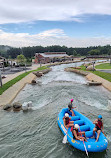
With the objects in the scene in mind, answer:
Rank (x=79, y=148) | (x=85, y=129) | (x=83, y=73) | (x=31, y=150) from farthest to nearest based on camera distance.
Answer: (x=83, y=73), (x=85, y=129), (x=31, y=150), (x=79, y=148)

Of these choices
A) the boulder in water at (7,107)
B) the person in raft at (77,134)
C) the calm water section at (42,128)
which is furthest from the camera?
the boulder in water at (7,107)

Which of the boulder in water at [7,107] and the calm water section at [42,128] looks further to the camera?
the boulder in water at [7,107]

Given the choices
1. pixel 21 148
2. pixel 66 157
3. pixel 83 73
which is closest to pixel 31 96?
pixel 21 148

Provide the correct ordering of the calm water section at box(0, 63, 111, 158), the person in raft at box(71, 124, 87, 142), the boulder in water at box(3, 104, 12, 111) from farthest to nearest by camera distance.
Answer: the boulder in water at box(3, 104, 12, 111), the calm water section at box(0, 63, 111, 158), the person in raft at box(71, 124, 87, 142)

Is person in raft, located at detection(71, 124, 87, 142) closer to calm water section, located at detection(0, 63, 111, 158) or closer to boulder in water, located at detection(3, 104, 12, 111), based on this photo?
calm water section, located at detection(0, 63, 111, 158)

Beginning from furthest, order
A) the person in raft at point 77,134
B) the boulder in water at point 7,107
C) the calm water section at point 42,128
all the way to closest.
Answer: the boulder in water at point 7,107
the calm water section at point 42,128
the person in raft at point 77,134

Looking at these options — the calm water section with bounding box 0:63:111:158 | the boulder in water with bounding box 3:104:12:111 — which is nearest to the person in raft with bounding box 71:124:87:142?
the calm water section with bounding box 0:63:111:158

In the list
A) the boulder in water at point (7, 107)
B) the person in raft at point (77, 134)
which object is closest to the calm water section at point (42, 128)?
the boulder in water at point (7, 107)

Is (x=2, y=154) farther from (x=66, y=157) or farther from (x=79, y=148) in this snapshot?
(x=79, y=148)

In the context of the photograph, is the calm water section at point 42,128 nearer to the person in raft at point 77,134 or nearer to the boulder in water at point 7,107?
the boulder in water at point 7,107

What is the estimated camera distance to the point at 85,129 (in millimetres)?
10289

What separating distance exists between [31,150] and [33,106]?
7624 mm

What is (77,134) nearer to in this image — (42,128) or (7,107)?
(42,128)

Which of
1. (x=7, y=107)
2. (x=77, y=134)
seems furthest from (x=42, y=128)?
(x=7, y=107)
